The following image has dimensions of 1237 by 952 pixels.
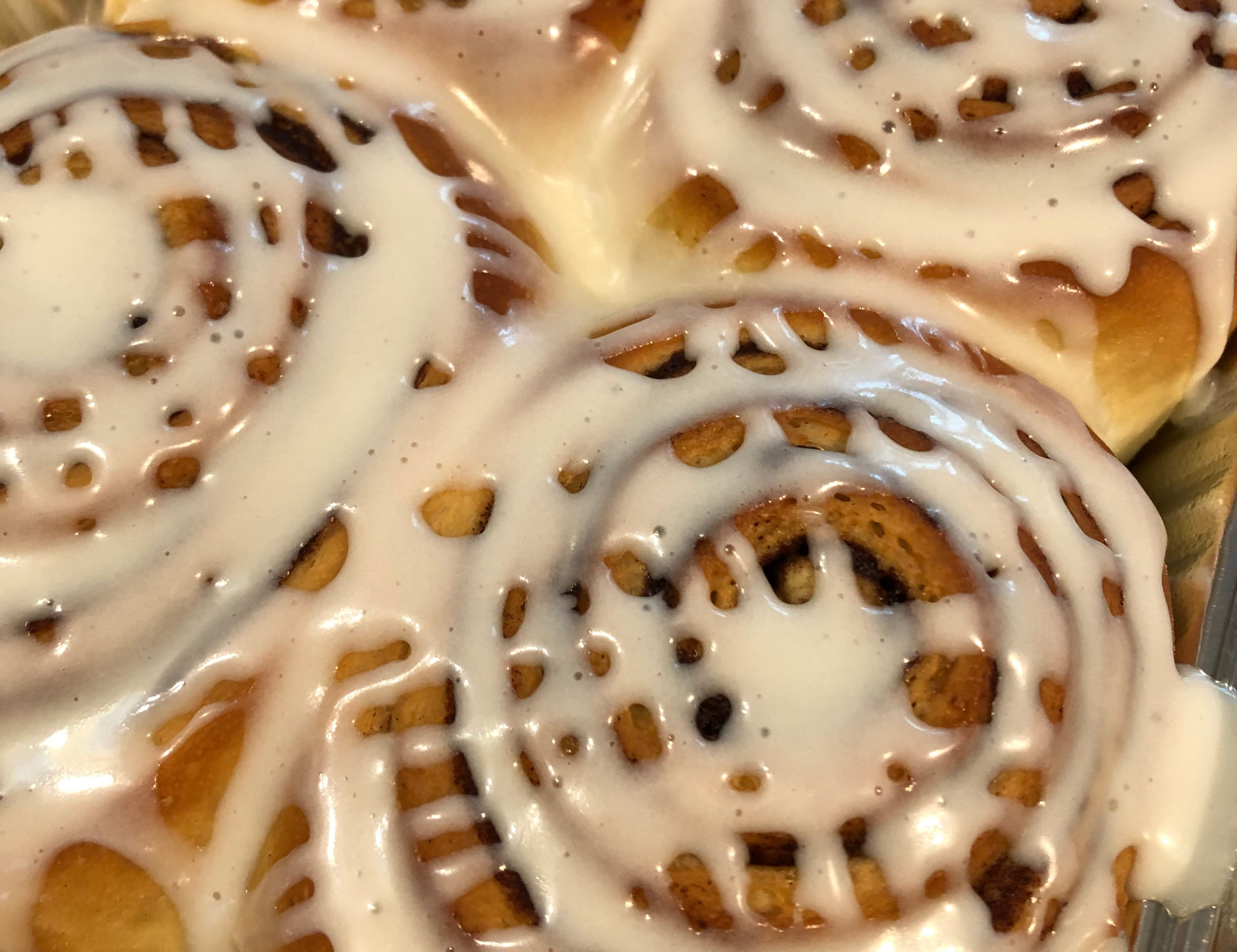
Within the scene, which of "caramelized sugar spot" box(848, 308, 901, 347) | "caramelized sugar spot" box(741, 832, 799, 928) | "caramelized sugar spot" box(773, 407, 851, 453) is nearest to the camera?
"caramelized sugar spot" box(741, 832, 799, 928)

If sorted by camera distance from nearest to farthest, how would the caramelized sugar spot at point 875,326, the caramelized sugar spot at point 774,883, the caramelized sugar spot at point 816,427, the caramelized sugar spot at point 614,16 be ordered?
1. the caramelized sugar spot at point 774,883
2. the caramelized sugar spot at point 816,427
3. the caramelized sugar spot at point 875,326
4. the caramelized sugar spot at point 614,16

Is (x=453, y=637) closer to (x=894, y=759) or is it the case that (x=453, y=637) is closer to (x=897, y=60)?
(x=894, y=759)

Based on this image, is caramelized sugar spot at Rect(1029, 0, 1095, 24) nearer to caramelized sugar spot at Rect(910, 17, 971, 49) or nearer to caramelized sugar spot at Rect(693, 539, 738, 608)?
caramelized sugar spot at Rect(910, 17, 971, 49)

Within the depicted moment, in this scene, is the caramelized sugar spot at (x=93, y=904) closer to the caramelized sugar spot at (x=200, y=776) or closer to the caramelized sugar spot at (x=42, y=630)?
the caramelized sugar spot at (x=200, y=776)

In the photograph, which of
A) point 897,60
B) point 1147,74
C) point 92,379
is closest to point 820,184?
point 897,60

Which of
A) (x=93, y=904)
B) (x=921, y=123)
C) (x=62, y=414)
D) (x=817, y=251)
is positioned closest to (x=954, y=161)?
(x=921, y=123)

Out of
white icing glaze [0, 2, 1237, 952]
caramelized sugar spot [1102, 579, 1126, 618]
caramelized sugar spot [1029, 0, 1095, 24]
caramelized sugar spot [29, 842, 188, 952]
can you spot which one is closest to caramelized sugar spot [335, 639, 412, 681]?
white icing glaze [0, 2, 1237, 952]

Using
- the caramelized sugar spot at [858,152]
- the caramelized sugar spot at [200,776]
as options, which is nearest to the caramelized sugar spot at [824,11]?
the caramelized sugar spot at [858,152]

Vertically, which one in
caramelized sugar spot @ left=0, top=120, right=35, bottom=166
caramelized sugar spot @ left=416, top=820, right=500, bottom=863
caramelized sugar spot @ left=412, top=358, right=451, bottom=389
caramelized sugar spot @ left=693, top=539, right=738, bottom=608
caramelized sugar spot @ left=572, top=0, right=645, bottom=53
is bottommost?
caramelized sugar spot @ left=416, top=820, right=500, bottom=863
